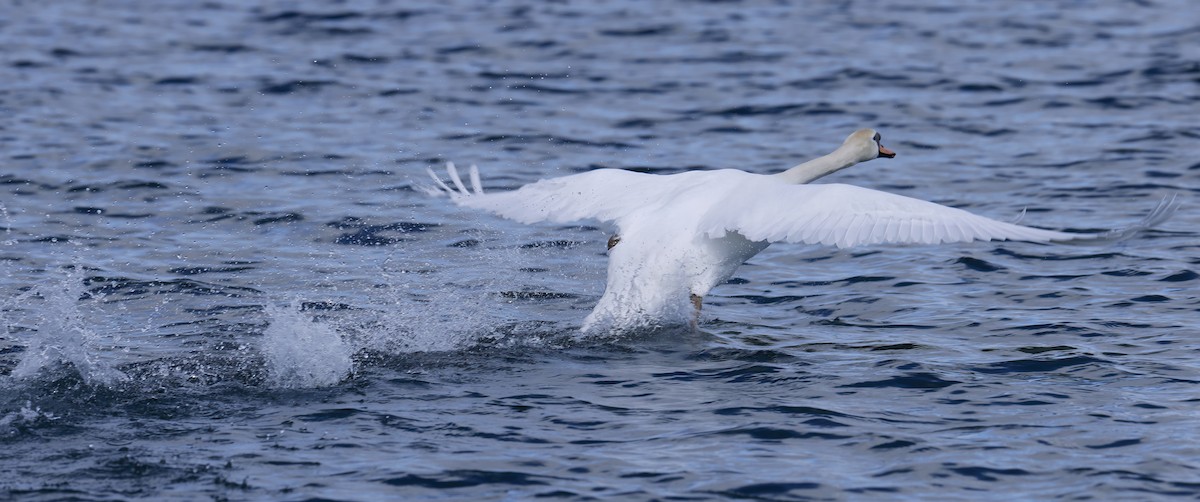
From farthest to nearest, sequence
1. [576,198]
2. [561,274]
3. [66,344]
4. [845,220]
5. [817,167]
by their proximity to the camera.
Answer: [561,274]
[817,167]
[576,198]
[845,220]
[66,344]

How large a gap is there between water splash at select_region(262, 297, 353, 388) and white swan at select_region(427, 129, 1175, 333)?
1638 millimetres

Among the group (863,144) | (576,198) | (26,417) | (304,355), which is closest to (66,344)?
(26,417)

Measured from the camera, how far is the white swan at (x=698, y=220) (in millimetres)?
9195

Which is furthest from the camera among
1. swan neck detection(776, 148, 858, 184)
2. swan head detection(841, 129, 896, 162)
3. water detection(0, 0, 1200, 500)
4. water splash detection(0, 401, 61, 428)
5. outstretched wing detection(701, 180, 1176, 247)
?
swan head detection(841, 129, 896, 162)

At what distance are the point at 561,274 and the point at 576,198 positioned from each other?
1.45 metres

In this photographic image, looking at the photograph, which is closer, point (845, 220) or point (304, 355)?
Result: point (304, 355)

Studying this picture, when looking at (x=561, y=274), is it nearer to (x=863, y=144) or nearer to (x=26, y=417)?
A: (x=863, y=144)

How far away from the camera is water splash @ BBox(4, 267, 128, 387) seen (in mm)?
8570

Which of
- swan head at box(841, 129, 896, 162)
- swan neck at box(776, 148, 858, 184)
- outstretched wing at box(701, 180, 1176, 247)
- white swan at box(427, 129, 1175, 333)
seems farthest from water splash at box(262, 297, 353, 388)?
swan head at box(841, 129, 896, 162)

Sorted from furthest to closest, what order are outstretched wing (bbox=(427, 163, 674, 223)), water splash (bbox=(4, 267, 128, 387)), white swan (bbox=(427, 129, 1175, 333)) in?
outstretched wing (bbox=(427, 163, 674, 223)) < white swan (bbox=(427, 129, 1175, 333)) < water splash (bbox=(4, 267, 128, 387))

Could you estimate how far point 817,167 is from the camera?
11.1 m

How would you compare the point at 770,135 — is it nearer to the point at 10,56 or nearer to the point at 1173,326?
the point at 1173,326

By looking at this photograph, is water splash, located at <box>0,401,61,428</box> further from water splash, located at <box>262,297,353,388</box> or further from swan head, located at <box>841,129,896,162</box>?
swan head, located at <box>841,129,896,162</box>

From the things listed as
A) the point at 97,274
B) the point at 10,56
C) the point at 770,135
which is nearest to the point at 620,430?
the point at 97,274
